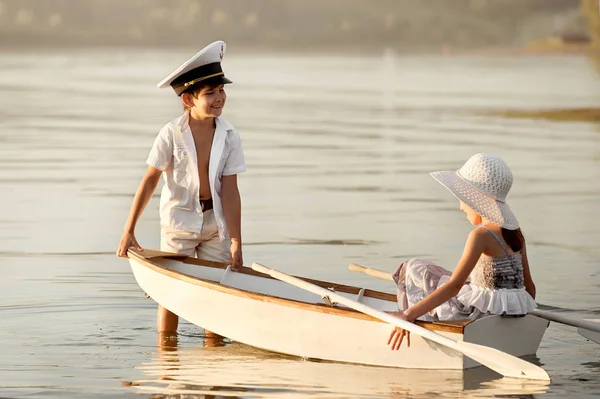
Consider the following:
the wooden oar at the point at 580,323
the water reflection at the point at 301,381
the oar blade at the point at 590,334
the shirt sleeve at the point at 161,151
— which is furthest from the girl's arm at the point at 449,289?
the shirt sleeve at the point at 161,151

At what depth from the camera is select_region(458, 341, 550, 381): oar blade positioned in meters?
7.46

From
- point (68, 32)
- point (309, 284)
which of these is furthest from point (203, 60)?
point (68, 32)

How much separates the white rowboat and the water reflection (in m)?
0.07

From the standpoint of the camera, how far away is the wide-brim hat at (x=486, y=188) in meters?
7.78

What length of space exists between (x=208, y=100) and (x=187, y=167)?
40 centimetres

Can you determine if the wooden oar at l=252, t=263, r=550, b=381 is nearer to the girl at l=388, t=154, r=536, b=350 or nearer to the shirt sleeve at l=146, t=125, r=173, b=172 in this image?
the girl at l=388, t=154, r=536, b=350

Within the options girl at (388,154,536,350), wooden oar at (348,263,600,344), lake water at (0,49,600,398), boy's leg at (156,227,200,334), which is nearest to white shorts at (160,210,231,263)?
boy's leg at (156,227,200,334)

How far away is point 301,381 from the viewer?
25.5ft

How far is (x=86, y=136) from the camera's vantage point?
23984 mm

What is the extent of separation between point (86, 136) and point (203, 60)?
15660mm

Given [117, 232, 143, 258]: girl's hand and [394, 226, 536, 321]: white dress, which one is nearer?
[394, 226, 536, 321]: white dress

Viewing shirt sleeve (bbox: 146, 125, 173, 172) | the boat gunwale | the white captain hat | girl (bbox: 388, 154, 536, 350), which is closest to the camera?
the boat gunwale

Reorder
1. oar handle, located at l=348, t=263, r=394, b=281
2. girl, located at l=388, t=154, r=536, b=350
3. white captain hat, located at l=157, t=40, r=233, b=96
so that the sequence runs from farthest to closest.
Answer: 1. oar handle, located at l=348, t=263, r=394, b=281
2. white captain hat, located at l=157, t=40, r=233, b=96
3. girl, located at l=388, t=154, r=536, b=350

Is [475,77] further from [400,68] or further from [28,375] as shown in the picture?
[28,375]
